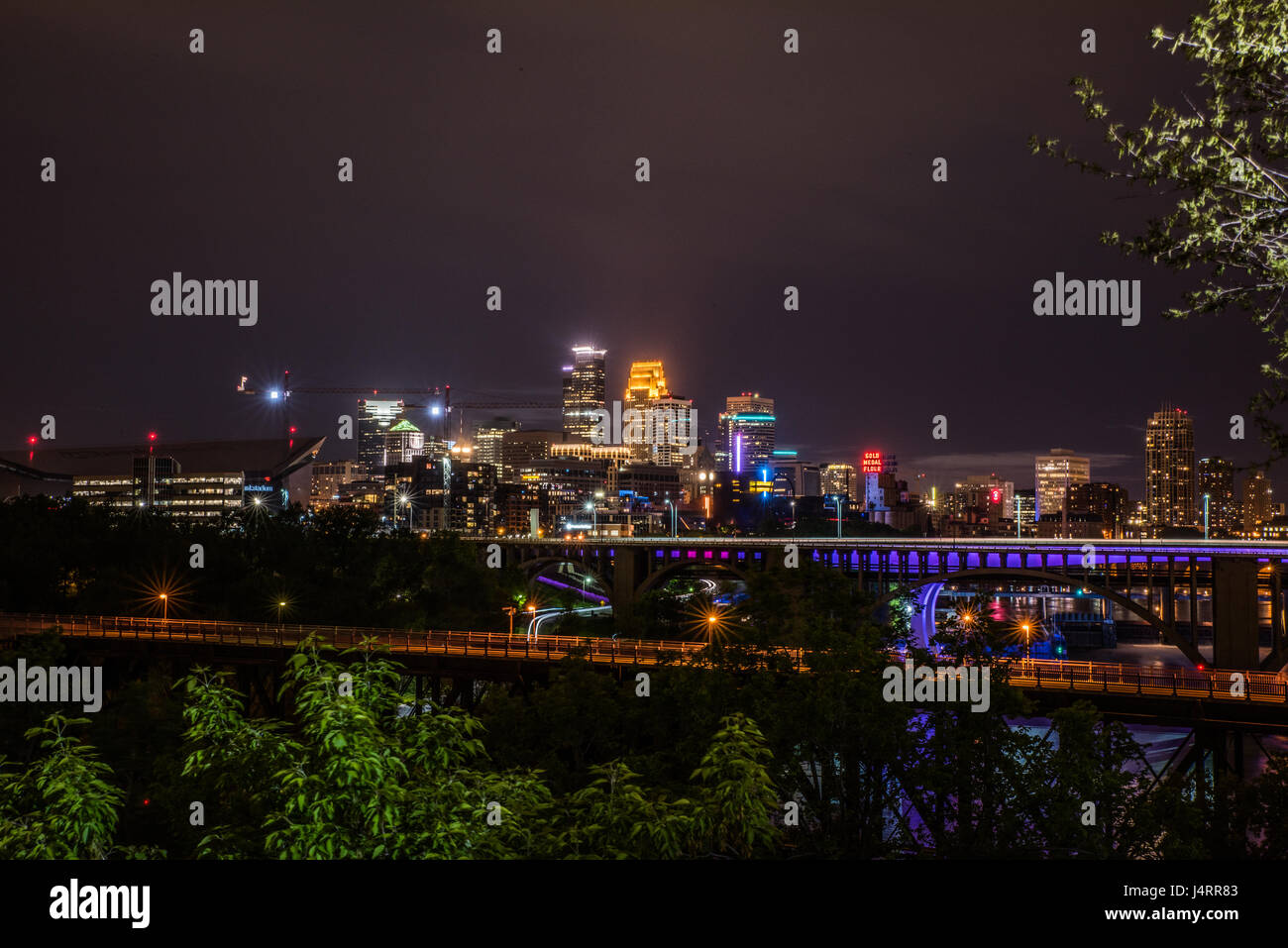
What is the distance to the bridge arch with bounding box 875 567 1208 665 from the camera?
180 ft

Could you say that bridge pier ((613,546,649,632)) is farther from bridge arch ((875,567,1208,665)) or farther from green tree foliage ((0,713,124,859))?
green tree foliage ((0,713,124,859))

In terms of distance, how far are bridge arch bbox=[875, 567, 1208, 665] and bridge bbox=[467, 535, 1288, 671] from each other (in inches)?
3.0

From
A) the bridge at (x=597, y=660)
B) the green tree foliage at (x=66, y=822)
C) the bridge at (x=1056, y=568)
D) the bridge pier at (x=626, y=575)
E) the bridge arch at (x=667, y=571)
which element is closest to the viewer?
the green tree foliage at (x=66, y=822)

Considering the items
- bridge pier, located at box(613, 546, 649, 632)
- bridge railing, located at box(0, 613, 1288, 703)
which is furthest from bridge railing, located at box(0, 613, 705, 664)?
bridge pier, located at box(613, 546, 649, 632)

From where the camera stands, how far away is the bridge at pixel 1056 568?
56.5m

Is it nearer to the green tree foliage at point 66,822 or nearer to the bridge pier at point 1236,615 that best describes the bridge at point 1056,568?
the bridge pier at point 1236,615

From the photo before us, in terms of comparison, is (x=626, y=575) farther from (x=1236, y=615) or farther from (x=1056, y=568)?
(x=1236, y=615)

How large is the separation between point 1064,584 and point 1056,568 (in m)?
4.41

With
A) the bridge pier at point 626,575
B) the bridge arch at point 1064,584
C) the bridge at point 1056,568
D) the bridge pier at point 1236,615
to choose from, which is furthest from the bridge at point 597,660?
the bridge pier at point 626,575

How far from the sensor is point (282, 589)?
61.5 metres

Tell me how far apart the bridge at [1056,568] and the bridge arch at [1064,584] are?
0.08m

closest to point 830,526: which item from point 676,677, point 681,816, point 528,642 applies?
point 528,642

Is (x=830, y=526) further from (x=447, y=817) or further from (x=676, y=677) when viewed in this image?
(x=447, y=817)
